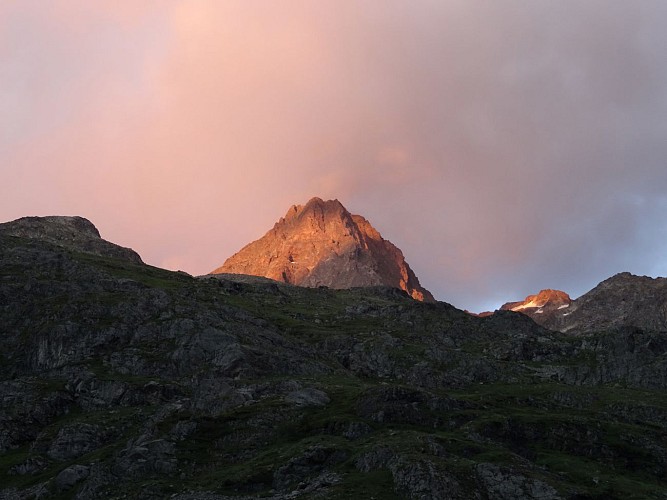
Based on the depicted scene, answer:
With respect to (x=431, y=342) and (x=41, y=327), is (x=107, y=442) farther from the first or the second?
(x=431, y=342)

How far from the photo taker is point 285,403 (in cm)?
11319

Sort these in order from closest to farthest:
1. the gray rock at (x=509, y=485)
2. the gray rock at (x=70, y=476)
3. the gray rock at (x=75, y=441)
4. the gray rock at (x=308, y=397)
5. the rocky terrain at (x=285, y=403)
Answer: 1. the gray rock at (x=509, y=485)
2. the rocky terrain at (x=285, y=403)
3. the gray rock at (x=70, y=476)
4. the gray rock at (x=75, y=441)
5. the gray rock at (x=308, y=397)

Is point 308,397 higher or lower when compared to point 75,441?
higher

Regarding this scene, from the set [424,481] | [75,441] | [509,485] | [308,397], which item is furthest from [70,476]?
[509,485]

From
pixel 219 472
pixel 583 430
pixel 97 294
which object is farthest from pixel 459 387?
pixel 97 294

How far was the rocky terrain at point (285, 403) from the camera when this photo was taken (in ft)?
283

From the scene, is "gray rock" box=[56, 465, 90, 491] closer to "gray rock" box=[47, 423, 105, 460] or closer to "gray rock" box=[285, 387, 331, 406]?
"gray rock" box=[47, 423, 105, 460]

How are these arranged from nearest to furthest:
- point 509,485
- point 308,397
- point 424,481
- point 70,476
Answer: point 424,481 < point 509,485 < point 70,476 < point 308,397

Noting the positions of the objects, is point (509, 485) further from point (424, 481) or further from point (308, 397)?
point (308, 397)

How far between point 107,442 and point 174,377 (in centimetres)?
2990

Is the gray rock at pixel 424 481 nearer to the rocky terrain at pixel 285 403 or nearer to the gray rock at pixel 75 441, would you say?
→ the rocky terrain at pixel 285 403

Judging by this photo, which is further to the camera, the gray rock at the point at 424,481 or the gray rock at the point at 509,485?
the gray rock at the point at 509,485

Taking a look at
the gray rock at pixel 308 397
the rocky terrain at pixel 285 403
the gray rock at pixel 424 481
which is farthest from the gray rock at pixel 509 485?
the gray rock at pixel 308 397

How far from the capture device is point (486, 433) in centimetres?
10181
